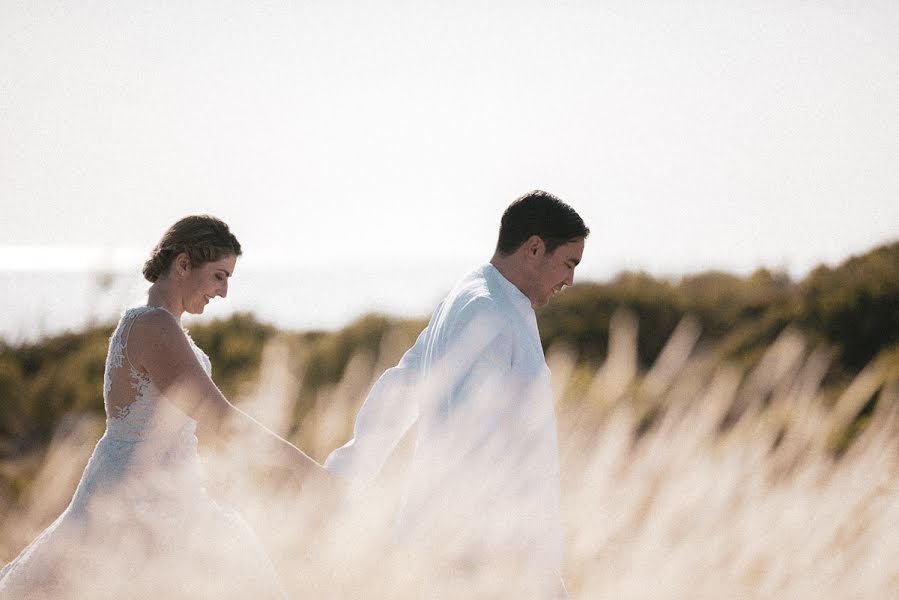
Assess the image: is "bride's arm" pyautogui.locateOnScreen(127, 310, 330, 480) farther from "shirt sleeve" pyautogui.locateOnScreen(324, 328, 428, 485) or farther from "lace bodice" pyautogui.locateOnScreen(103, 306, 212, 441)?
"shirt sleeve" pyautogui.locateOnScreen(324, 328, 428, 485)

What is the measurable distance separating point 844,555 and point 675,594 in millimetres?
717

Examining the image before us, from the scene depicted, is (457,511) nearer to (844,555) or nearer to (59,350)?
(844,555)

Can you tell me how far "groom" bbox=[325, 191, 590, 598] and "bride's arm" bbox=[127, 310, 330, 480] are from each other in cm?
45

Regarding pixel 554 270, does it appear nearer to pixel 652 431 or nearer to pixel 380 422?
pixel 380 422

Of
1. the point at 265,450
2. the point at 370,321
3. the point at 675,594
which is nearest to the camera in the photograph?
the point at 675,594

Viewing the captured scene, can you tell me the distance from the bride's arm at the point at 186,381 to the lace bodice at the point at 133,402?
35 millimetres

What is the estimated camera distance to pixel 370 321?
877 cm

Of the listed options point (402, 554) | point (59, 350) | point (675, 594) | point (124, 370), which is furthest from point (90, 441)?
point (675, 594)

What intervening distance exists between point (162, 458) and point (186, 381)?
10.6 inches

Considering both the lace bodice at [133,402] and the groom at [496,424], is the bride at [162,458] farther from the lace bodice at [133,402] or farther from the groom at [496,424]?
the groom at [496,424]

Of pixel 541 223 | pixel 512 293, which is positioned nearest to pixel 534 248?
pixel 541 223

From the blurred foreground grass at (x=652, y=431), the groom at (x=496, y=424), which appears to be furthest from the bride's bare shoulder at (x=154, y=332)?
the groom at (x=496, y=424)

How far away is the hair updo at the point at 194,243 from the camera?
115 inches

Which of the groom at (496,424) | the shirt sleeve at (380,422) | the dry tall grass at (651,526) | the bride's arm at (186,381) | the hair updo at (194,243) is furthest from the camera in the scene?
the shirt sleeve at (380,422)
